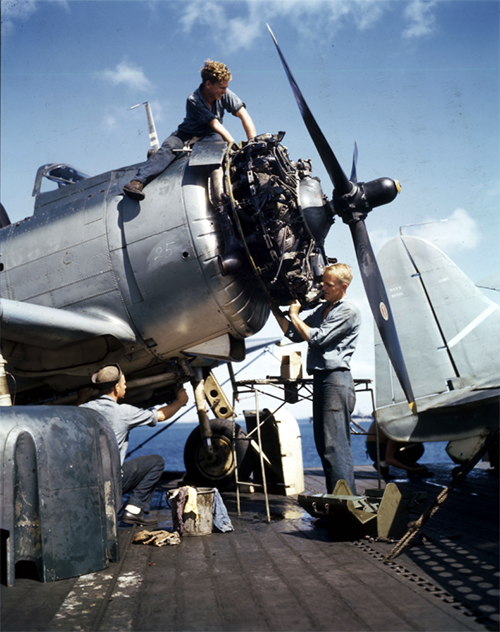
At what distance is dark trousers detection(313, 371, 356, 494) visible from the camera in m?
4.41

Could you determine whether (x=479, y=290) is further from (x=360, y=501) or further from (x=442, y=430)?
(x=360, y=501)

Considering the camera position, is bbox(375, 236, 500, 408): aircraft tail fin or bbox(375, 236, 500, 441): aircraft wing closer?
bbox(375, 236, 500, 441): aircraft wing

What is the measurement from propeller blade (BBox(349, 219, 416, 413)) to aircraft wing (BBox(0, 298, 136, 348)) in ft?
8.58

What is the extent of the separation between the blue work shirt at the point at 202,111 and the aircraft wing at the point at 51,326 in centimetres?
239

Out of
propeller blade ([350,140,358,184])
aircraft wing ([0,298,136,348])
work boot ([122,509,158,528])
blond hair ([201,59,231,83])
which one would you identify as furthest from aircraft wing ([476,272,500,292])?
work boot ([122,509,158,528])

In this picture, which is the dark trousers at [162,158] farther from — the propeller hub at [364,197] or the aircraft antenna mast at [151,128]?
the aircraft antenna mast at [151,128]

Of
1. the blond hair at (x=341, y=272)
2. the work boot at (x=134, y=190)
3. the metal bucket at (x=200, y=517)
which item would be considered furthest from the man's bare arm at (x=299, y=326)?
the work boot at (x=134, y=190)

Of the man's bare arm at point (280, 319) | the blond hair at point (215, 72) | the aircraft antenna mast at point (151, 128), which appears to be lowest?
the man's bare arm at point (280, 319)

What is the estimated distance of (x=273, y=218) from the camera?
5.46 meters

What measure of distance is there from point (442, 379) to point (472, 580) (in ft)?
16.8

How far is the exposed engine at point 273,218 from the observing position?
540 centimetres

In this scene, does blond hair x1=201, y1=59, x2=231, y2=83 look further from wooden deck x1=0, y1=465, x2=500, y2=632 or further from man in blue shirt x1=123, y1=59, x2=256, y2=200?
wooden deck x1=0, y1=465, x2=500, y2=632

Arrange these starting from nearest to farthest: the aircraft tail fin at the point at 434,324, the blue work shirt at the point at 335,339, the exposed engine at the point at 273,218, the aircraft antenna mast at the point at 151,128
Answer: the blue work shirt at the point at 335,339 → the exposed engine at the point at 273,218 → the aircraft tail fin at the point at 434,324 → the aircraft antenna mast at the point at 151,128

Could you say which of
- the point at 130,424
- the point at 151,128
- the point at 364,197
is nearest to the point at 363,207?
the point at 364,197
